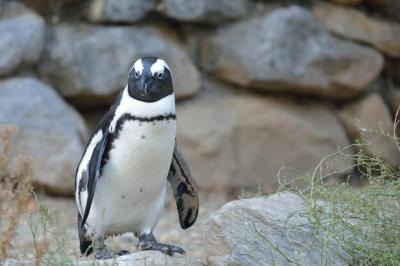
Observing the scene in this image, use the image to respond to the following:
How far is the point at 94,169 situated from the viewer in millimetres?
2742

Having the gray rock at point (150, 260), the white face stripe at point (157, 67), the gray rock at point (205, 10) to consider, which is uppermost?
the white face stripe at point (157, 67)

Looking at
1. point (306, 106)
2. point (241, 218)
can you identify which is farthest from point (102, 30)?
point (241, 218)

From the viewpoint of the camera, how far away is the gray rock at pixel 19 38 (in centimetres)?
441

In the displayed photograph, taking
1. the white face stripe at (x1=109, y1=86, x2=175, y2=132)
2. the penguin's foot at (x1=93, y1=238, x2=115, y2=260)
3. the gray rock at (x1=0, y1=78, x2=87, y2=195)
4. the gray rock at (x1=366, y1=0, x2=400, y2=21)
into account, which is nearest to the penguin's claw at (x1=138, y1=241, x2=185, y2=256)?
the penguin's foot at (x1=93, y1=238, x2=115, y2=260)

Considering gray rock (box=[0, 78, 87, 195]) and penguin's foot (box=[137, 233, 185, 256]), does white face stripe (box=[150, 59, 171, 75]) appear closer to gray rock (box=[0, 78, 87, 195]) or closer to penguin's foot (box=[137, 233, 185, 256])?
penguin's foot (box=[137, 233, 185, 256])

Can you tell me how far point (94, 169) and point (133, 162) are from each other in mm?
113

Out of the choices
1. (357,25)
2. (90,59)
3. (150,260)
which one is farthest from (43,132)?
(150,260)

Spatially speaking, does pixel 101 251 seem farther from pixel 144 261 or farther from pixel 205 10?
pixel 205 10

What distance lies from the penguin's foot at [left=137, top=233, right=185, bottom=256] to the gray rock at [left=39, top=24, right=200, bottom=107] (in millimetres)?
1826

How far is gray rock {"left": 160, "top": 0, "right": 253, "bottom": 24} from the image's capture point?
4.69m

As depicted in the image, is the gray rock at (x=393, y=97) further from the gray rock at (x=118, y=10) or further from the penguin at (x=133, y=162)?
the penguin at (x=133, y=162)

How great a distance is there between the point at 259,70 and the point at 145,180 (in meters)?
2.12

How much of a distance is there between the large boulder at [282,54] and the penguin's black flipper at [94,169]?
2.10m

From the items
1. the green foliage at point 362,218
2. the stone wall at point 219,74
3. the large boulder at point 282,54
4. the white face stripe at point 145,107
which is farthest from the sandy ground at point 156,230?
the green foliage at point 362,218
